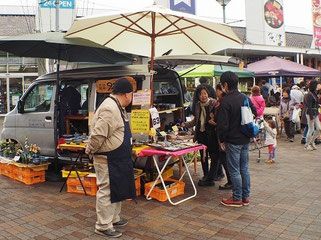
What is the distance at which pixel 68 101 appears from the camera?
6.41 metres

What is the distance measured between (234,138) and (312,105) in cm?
529

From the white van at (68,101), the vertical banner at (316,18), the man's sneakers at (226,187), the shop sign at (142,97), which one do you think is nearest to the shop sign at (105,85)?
the white van at (68,101)

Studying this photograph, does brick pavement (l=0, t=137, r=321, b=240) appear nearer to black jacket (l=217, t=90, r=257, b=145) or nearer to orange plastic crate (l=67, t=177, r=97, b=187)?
orange plastic crate (l=67, t=177, r=97, b=187)

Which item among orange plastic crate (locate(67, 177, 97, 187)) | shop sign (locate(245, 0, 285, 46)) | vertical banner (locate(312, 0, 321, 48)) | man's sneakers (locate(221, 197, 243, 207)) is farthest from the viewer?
vertical banner (locate(312, 0, 321, 48))

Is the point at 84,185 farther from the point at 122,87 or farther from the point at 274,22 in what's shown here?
the point at 274,22

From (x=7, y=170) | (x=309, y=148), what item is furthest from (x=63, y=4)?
(x=309, y=148)

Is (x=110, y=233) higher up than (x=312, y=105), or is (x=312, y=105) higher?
(x=312, y=105)

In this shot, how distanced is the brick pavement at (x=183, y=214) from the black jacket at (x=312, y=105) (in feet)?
10.8

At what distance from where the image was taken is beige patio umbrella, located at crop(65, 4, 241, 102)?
204 inches

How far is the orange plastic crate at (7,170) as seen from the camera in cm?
656

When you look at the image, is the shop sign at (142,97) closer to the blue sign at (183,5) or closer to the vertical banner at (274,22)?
the blue sign at (183,5)

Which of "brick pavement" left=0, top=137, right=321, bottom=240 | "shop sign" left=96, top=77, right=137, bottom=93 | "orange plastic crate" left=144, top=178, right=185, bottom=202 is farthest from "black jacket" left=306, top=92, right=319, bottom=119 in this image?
"shop sign" left=96, top=77, right=137, bottom=93

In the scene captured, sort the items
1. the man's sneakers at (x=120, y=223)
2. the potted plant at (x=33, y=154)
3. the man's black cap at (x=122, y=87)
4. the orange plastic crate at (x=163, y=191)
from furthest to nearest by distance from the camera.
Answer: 1. the potted plant at (x=33, y=154)
2. the orange plastic crate at (x=163, y=191)
3. the man's sneakers at (x=120, y=223)
4. the man's black cap at (x=122, y=87)

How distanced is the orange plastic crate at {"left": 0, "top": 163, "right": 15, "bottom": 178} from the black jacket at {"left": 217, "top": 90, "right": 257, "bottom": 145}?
403 cm
